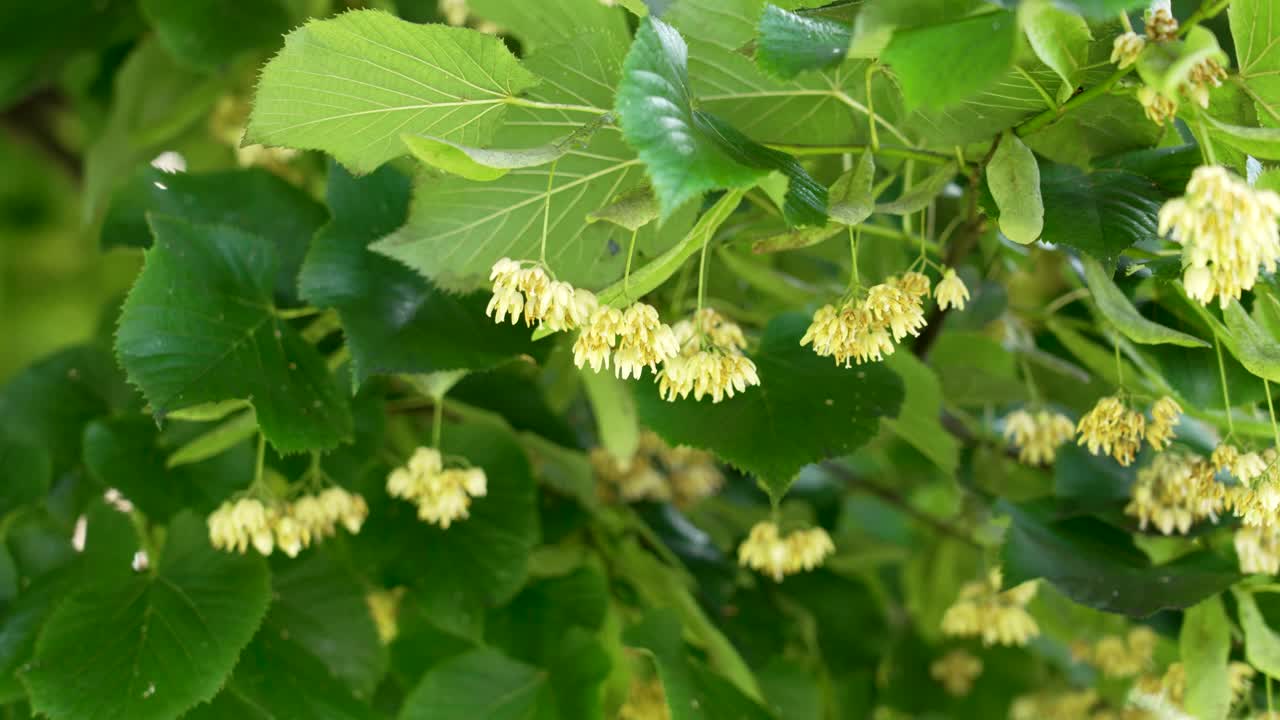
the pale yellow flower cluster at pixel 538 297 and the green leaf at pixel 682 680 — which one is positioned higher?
the pale yellow flower cluster at pixel 538 297

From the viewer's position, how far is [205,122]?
1.57 metres

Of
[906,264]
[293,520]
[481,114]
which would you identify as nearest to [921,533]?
[906,264]

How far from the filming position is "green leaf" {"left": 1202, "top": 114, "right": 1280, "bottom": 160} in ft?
1.74

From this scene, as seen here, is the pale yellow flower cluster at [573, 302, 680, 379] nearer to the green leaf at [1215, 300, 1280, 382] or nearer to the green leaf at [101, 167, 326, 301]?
the green leaf at [1215, 300, 1280, 382]

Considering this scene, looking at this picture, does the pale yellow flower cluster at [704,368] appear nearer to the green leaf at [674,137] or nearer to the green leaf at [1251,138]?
the green leaf at [674,137]

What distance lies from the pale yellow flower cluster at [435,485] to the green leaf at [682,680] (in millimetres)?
181

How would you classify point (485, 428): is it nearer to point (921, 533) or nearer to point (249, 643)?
point (249, 643)

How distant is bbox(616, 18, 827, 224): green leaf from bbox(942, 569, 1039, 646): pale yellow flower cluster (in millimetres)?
599

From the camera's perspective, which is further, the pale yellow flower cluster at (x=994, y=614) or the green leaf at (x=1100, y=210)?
the pale yellow flower cluster at (x=994, y=614)

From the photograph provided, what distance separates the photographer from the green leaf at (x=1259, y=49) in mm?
582

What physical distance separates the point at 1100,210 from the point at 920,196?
10 cm

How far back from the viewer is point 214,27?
1301mm

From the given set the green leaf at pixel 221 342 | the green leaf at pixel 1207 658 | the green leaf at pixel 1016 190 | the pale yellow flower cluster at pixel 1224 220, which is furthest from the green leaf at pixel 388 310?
the green leaf at pixel 1207 658

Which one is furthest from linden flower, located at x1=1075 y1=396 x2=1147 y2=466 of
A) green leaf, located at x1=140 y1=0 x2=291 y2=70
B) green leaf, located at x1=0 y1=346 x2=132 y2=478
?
green leaf, located at x1=140 y1=0 x2=291 y2=70
